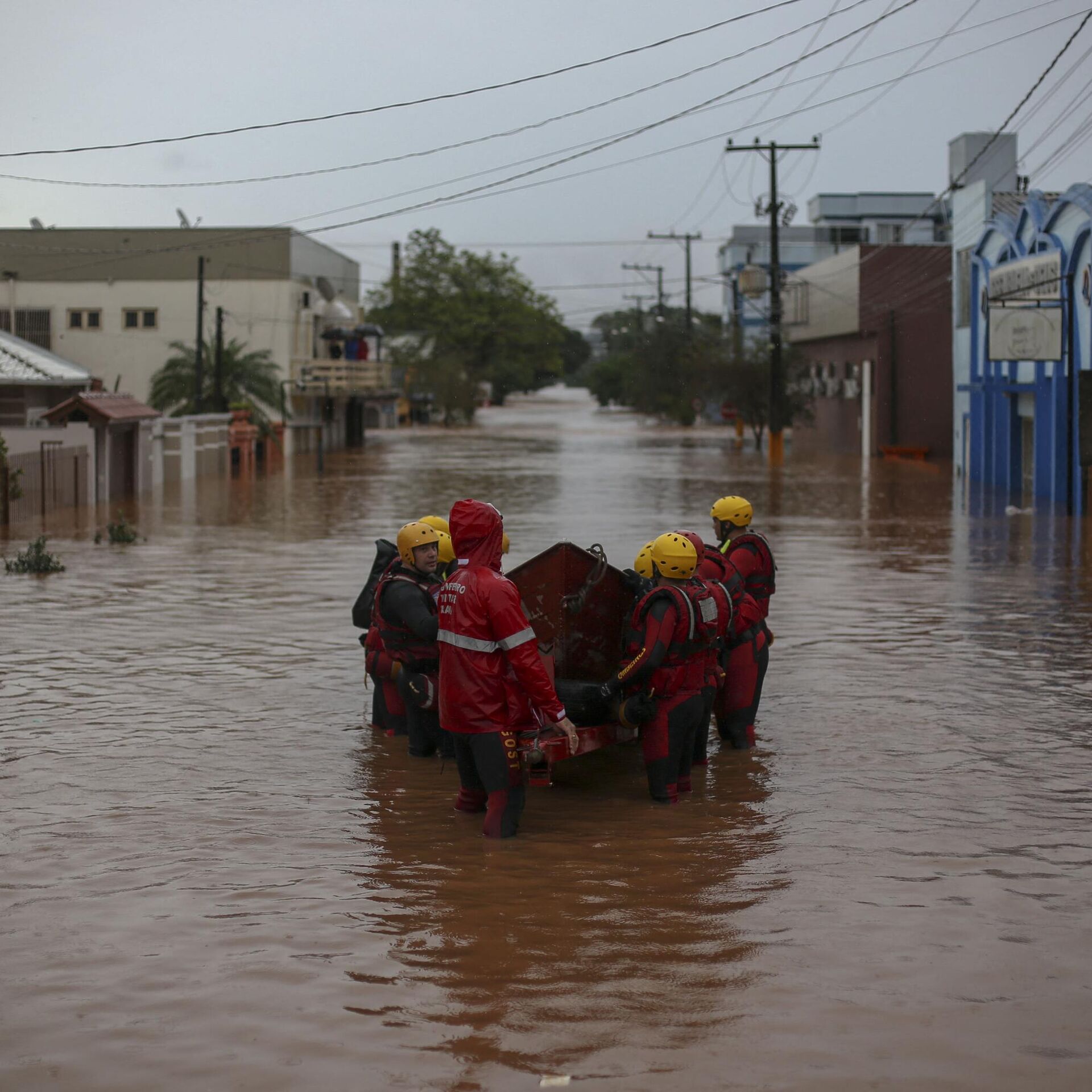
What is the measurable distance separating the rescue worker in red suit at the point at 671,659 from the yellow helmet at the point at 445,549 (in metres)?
1.53

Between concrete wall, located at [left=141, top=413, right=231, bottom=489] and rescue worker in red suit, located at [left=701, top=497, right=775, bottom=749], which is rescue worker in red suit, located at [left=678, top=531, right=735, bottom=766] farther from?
concrete wall, located at [left=141, top=413, right=231, bottom=489]

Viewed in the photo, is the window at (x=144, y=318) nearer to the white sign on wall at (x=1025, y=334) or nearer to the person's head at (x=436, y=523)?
the white sign on wall at (x=1025, y=334)

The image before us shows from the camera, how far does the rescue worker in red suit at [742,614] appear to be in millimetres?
9602

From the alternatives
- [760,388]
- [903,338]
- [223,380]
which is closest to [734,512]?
[903,338]

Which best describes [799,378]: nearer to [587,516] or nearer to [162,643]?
[587,516]

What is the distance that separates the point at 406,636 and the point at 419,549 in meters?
0.53

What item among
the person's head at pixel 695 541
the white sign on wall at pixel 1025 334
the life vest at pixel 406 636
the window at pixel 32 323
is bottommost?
the life vest at pixel 406 636

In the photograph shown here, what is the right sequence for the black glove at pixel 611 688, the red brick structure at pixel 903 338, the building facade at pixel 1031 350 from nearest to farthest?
1. the black glove at pixel 611 688
2. the building facade at pixel 1031 350
3. the red brick structure at pixel 903 338

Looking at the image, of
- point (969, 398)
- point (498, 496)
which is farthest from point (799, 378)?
point (498, 496)

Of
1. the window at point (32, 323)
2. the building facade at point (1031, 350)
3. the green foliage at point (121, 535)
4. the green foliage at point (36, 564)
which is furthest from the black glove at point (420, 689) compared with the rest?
the window at point (32, 323)

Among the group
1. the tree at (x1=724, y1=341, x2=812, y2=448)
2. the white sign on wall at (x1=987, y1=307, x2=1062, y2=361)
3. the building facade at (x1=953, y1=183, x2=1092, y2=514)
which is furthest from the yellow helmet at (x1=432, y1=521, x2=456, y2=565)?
the tree at (x1=724, y1=341, x2=812, y2=448)

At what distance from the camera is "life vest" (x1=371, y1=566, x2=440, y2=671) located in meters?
9.16

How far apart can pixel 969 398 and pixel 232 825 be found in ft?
115

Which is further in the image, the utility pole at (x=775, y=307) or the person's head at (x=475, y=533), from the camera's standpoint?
the utility pole at (x=775, y=307)
